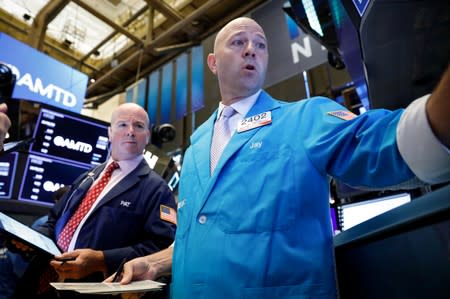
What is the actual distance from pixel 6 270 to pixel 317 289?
1.49m

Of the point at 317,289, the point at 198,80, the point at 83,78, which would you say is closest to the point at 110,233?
the point at 317,289

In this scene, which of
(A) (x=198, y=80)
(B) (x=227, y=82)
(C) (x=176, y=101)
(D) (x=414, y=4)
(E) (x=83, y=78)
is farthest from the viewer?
(C) (x=176, y=101)

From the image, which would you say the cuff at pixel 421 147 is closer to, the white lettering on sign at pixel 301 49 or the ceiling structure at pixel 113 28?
the white lettering on sign at pixel 301 49

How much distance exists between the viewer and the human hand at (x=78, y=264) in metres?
1.21

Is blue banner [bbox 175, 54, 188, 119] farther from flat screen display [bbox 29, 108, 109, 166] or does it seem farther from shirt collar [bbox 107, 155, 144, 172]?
shirt collar [bbox 107, 155, 144, 172]

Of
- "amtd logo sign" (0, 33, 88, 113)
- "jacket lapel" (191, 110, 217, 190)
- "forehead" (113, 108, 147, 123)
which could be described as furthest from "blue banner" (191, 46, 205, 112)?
"jacket lapel" (191, 110, 217, 190)

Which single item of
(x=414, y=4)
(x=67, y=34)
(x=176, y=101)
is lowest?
(x=414, y=4)

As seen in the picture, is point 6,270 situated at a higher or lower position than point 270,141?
lower

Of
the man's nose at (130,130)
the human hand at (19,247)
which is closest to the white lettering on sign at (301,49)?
the man's nose at (130,130)

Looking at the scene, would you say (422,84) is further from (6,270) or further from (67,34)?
(67,34)

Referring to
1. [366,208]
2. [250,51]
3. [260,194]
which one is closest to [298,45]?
[366,208]

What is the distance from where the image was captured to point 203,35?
7.24 m

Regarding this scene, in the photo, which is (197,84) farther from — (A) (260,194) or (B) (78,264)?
(A) (260,194)

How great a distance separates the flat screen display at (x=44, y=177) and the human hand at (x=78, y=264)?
2210 millimetres
